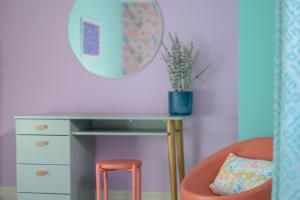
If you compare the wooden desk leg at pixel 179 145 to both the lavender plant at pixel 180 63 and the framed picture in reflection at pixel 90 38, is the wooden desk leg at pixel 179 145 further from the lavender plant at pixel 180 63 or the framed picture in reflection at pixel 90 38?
the framed picture in reflection at pixel 90 38

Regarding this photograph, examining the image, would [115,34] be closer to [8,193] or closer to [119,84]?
[119,84]

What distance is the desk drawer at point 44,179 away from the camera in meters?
3.08

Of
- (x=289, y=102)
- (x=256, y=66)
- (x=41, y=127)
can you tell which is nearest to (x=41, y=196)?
(x=41, y=127)

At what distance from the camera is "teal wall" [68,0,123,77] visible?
357cm

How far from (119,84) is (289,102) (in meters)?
2.86

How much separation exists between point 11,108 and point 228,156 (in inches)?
84.9

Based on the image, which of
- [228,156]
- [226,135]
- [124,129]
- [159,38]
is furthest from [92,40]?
[228,156]

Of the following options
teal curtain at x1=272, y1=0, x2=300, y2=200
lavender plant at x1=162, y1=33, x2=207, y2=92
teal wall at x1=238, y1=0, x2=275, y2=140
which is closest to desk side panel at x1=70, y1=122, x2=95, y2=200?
lavender plant at x1=162, y1=33, x2=207, y2=92

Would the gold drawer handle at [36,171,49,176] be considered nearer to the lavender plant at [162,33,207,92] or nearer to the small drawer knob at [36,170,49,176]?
the small drawer knob at [36,170,49,176]

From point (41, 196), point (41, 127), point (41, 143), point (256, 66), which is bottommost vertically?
point (41, 196)

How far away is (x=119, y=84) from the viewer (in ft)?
11.7

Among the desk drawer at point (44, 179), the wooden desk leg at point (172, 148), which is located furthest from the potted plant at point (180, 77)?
the desk drawer at point (44, 179)

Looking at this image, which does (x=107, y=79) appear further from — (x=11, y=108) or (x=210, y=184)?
(x=210, y=184)

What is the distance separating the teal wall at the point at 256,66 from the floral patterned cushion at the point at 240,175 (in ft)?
1.45
